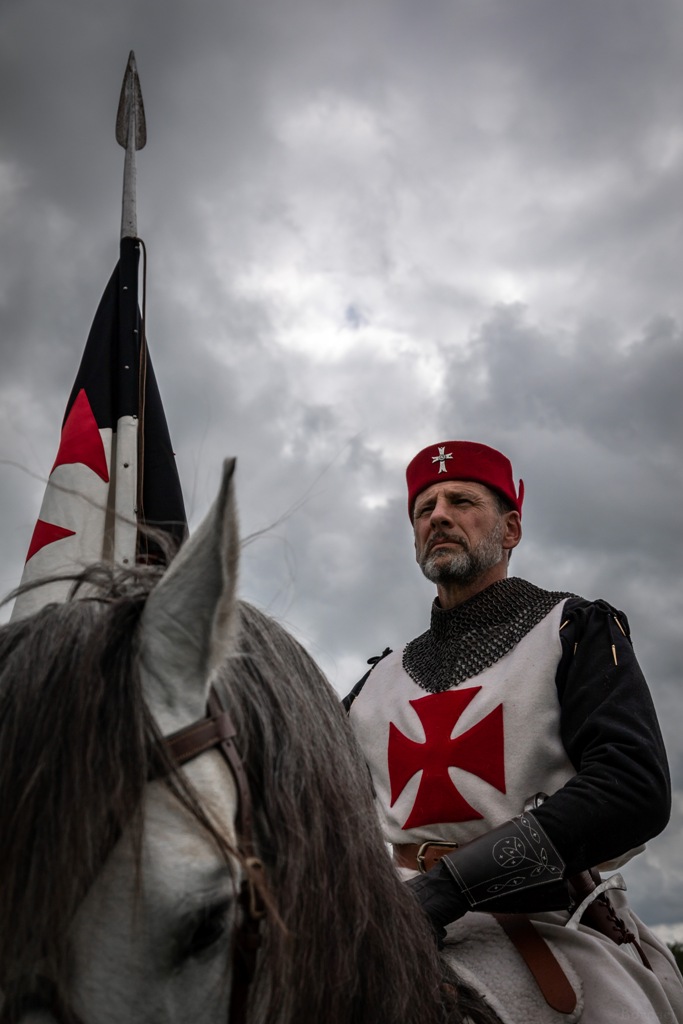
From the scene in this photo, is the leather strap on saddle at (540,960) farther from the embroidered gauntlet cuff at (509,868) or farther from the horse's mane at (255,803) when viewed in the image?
the horse's mane at (255,803)

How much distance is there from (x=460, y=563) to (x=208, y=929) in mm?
2090

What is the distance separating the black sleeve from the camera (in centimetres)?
218

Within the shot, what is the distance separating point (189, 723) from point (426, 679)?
1.78 metres

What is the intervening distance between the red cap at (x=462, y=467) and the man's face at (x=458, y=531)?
3 centimetres

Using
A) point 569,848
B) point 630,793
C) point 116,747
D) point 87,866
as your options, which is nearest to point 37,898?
point 87,866

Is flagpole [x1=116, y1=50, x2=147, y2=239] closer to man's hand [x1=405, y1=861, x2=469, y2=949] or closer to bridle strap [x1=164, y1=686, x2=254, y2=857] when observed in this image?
man's hand [x1=405, y1=861, x2=469, y2=949]

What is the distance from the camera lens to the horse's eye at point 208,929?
120cm

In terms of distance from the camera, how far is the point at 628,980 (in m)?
2.19

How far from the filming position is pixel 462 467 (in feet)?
11.3

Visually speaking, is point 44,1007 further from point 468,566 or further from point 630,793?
point 468,566

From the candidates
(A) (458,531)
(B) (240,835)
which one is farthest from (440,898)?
(A) (458,531)

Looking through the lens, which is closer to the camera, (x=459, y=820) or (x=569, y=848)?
(x=569, y=848)

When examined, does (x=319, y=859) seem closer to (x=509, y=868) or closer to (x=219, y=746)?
(x=219, y=746)

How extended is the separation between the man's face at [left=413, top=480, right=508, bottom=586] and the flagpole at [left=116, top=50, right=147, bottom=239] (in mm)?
2077
